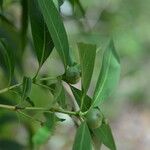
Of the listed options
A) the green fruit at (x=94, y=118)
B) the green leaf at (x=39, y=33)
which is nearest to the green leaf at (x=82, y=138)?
the green fruit at (x=94, y=118)

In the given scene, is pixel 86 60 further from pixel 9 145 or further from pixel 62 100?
pixel 9 145

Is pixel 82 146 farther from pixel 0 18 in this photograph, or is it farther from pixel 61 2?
pixel 0 18

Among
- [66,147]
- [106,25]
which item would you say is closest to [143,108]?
[66,147]

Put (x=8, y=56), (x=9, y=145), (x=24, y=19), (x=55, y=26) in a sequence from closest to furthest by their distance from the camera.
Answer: (x=55, y=26) < (x=8, y=56) < (x=24, y=19) < (x=9, y=145)

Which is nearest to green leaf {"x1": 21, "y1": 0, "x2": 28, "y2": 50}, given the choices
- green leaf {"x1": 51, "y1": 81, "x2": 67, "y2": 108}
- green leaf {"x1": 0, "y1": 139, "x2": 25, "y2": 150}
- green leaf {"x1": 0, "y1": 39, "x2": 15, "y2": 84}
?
green leaf {"x1": 0, "y1": 39, "x2": 15, "y2": 84}

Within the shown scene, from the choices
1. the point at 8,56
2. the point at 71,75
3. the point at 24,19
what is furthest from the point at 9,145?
the point at 71,75

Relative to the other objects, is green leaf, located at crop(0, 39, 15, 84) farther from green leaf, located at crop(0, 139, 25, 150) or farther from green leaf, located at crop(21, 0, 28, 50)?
green leaf, located at crop(0, 139, 25, 150)

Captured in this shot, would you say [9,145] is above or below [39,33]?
below
